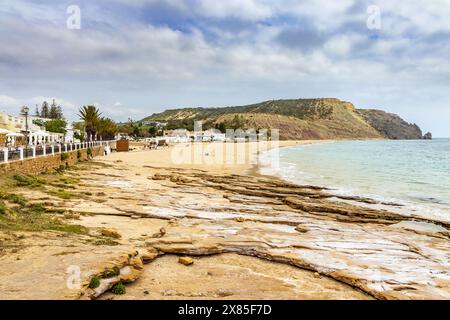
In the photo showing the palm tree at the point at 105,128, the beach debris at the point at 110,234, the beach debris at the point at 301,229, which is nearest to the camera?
the beach debris at the point at 110,234

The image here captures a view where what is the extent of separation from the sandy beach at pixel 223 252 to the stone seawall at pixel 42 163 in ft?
12.1

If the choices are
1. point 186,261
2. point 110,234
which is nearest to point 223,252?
point 186,261

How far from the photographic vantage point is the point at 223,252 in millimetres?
8875

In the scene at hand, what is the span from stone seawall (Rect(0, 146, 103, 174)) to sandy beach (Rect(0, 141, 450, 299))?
3.68 meters

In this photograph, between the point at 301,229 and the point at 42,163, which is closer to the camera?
the point at 301,229

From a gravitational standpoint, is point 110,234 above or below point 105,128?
below

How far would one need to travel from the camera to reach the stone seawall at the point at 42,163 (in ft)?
55.3

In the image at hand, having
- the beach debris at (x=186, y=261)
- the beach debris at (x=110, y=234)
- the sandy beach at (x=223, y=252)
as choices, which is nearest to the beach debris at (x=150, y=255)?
the sandy beach at (x=223, y=252)

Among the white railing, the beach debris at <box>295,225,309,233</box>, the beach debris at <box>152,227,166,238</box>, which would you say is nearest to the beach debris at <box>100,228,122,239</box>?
the beach debris at <box>152,227,166,238</box>

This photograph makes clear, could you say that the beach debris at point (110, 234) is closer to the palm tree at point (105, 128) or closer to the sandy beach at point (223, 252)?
the sandy beach at point (223, 252)

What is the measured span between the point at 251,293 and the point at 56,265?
3.50m

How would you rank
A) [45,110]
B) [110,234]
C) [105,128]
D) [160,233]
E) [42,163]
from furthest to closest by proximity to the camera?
[45,110]
[105,128]
[42,163]
[160,233]
[110,234]

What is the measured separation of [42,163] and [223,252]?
16215mm

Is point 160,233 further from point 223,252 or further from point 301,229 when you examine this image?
point 301,229
